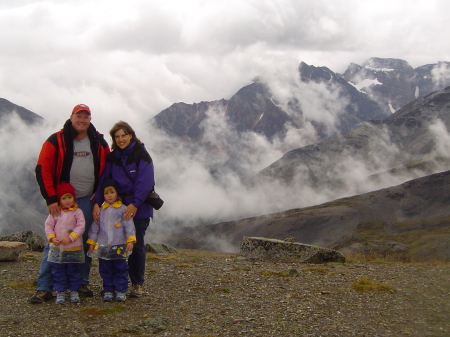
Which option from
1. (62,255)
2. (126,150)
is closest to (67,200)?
(62,255)

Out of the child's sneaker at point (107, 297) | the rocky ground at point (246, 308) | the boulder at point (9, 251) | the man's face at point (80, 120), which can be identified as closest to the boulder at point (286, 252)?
the rocky ground at point (246, 308)

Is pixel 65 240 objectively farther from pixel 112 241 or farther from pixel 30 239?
pixel 30 239

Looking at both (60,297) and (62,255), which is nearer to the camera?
(60,297)

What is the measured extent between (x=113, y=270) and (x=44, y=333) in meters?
2.93

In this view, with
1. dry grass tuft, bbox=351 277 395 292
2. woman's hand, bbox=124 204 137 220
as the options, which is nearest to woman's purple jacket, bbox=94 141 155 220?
woman's hand, bbox=124 204 137 220

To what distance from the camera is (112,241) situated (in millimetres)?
11531

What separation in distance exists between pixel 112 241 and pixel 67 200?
161 centimetres

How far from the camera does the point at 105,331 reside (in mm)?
9312

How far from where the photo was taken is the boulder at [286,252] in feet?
73.4

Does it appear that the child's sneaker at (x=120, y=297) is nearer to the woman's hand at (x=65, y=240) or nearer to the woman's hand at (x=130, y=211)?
the woman's hand at (x=65, y=240)

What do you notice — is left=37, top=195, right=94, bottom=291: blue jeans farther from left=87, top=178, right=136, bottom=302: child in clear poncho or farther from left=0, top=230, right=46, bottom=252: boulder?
left=0, top=230, right=46, bottom=252: boulder

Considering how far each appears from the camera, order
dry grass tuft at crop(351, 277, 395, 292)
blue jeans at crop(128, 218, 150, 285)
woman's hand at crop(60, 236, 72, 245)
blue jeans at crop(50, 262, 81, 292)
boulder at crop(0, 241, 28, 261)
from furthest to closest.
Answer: boulder at crop(0, 241, 28, 261)
dry grass tuft at crop(351, 277, 395, 292)
blue jeans at crop(128, 218, 150, 285)
blue jeans at crop(50, 262, 81, 292)
woman's hand at crop(60, 236, 72, 245)

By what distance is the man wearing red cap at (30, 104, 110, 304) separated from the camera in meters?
11.2

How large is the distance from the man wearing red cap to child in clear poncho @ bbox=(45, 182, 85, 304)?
249 millimetres
